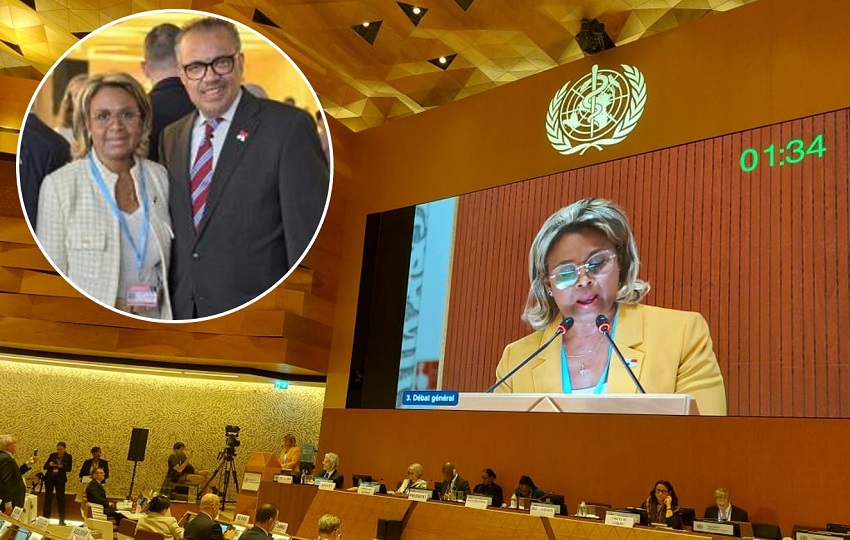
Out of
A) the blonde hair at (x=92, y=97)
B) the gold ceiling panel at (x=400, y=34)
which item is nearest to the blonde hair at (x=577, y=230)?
the gold ceiling panel at (x=400, y=34)

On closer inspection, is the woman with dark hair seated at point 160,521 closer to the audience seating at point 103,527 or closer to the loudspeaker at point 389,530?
the audience seating at point 103,527

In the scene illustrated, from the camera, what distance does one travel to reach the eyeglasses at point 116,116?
181 inches

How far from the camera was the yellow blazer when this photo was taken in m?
7.27

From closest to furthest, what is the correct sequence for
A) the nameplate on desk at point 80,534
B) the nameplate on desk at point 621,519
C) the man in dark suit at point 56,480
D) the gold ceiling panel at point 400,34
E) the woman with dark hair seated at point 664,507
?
the nameplate on desk at point 80,534, the nameplate on desk at point 621,519, the woman with dark hair seated at point 664,507, the gold ceiling panel at point 400,34, the man in dark suit at point 56,480

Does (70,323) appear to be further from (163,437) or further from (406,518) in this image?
(406,518)

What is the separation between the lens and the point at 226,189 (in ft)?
15.0

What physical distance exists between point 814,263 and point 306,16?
21.6ft

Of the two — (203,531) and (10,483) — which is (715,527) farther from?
(10,483)

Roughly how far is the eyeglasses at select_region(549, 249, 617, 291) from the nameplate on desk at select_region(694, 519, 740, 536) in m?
3.60

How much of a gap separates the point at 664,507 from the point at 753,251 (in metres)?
2.38

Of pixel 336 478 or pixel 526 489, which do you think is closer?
pixel 526 489

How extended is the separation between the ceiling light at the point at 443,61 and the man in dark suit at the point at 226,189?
249 inches

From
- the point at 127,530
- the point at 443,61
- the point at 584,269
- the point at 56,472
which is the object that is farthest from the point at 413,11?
the point at 56,472

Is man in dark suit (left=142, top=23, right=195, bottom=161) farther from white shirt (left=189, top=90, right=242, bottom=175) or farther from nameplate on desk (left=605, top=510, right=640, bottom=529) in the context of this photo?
nameplate on desk (left=605, top=510, right=640, bottom=529)
